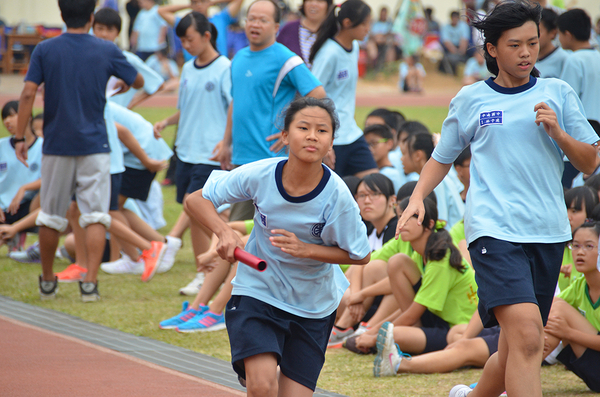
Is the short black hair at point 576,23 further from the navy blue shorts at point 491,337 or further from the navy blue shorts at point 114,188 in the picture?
the navy blue shorts at point 114,188

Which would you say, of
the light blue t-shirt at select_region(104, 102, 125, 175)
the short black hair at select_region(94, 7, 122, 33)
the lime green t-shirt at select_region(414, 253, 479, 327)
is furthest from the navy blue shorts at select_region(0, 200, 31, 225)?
the lime green t-shirt at select_region(414, 253, 479, 327)

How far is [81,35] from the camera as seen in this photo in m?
5.83

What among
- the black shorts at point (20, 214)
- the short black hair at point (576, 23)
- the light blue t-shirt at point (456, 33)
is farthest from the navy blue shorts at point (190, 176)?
the light blue t-shirt at point (456, 33)

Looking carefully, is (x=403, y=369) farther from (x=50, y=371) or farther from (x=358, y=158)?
(x=358, y=158)

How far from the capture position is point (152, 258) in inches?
263

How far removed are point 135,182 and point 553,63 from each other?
399 cm

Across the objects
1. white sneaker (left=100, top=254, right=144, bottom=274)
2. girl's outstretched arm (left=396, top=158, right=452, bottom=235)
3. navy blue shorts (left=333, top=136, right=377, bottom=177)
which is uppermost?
girl's outstretched arm (left=396, top=158, right=452, bottom=235)

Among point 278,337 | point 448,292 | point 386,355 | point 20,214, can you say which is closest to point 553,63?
point 448,292

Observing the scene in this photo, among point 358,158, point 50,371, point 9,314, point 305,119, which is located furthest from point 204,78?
point 305,119

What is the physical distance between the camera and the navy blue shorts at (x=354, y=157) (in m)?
6.45

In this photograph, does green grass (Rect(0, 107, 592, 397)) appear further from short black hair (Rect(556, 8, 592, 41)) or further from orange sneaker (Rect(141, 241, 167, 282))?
short black hair (Rect(556, 8, 592, 41))

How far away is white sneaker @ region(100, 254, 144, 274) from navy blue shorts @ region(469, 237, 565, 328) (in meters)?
4.60

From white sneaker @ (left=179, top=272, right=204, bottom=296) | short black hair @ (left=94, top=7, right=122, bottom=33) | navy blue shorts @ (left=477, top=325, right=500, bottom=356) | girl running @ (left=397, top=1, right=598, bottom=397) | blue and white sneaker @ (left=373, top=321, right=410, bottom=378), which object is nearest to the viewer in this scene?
girl running @ (left=397, top=1, right=598, bottom=397)

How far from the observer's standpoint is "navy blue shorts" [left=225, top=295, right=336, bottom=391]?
3008 millimetres
